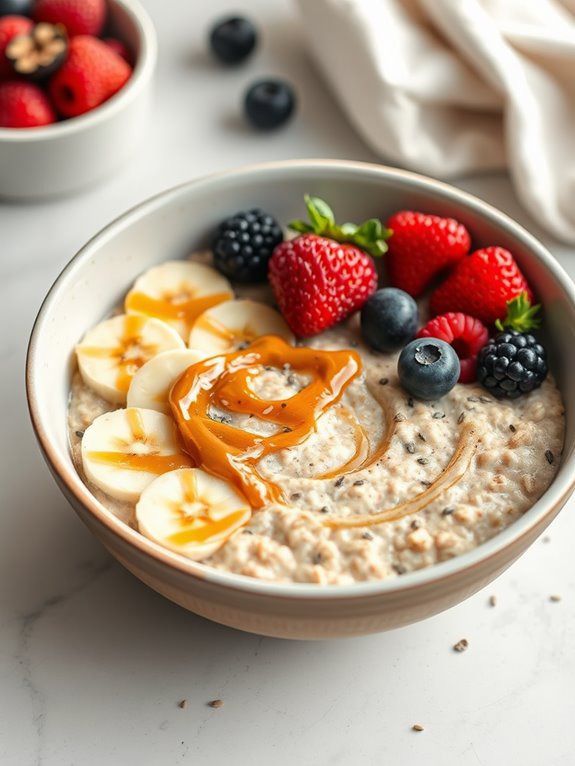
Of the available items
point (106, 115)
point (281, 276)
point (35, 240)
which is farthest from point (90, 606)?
point (106, 115)

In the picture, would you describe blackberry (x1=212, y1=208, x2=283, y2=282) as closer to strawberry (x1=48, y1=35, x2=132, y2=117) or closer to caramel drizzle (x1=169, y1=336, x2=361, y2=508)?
caramel drizzle (x1=169, y1=336, x2=361, y2=508)

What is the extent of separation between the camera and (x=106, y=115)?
3.08 metres

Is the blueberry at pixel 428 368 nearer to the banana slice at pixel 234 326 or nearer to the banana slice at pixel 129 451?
the banana slice at pixel 234 326

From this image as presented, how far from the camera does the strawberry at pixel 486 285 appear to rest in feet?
8.34

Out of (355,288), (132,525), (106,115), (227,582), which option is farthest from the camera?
(106,115)

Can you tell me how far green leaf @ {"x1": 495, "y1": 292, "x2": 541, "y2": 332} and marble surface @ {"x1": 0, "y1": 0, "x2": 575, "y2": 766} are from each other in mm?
486

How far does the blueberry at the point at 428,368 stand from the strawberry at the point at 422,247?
0.32m

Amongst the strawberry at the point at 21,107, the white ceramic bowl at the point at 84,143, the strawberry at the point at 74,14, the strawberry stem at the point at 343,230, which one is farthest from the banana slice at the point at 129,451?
the strawberry at the point at 74,14

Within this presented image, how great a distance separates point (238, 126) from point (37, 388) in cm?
154

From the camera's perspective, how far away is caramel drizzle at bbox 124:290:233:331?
2.67m

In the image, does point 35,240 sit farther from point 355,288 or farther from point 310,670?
point 310,670

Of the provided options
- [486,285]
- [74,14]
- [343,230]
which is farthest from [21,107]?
[486,285]

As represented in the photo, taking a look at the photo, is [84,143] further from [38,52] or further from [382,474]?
[382,474]

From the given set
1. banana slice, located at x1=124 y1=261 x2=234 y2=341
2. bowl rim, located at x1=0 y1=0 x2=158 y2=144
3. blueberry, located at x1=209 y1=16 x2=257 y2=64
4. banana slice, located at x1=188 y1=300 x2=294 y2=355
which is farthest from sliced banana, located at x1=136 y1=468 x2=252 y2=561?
blueberry, located at x1=209 y1=16 x2=257 y2=64
